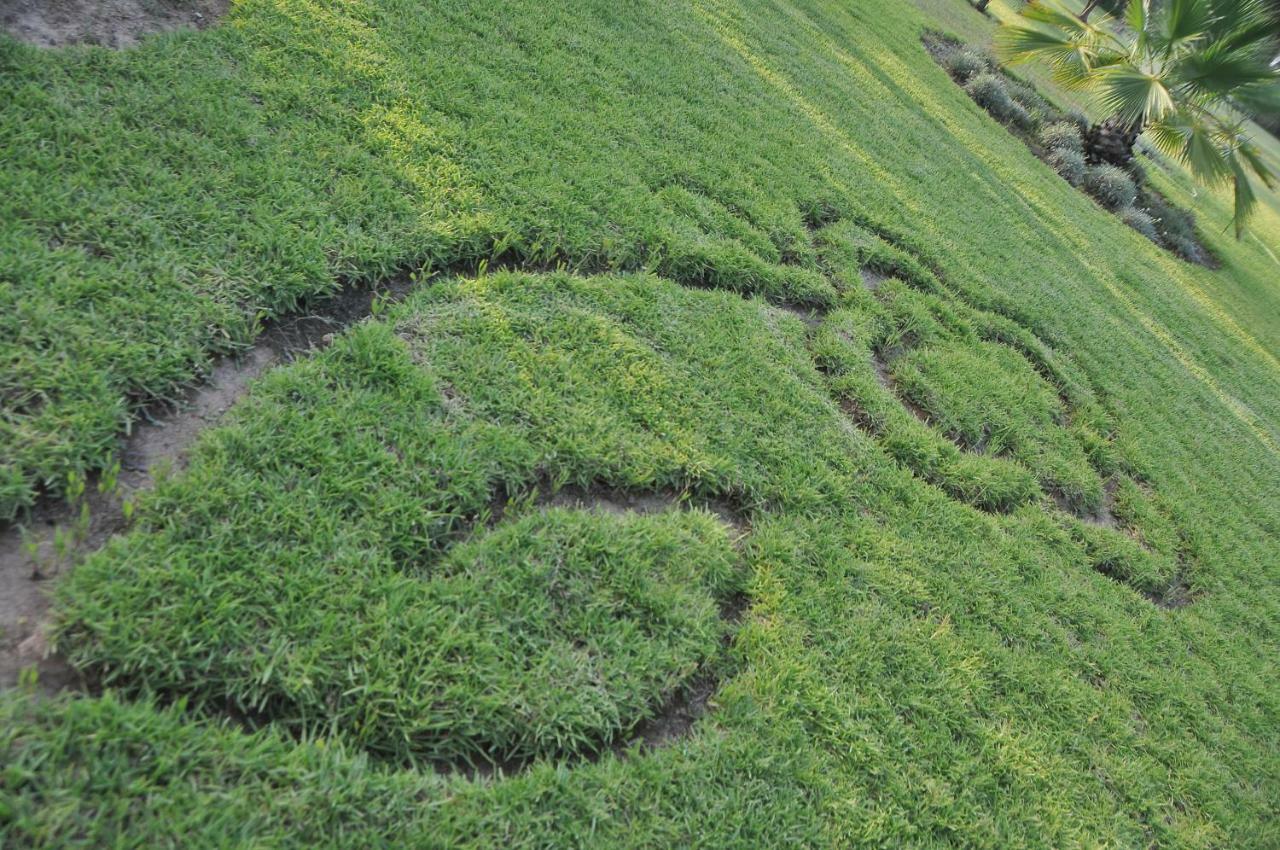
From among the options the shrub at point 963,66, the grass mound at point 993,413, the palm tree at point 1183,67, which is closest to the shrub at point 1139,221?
the palm tree at point 1183,67

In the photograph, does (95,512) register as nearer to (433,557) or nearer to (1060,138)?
(433,557)

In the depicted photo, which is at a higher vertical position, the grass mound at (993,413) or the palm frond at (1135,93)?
the palm frond at (1135,93)

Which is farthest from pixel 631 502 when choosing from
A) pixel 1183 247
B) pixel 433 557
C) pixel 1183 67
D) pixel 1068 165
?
pixel 1183 247

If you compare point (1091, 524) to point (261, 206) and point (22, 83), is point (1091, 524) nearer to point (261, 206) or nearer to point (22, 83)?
point (261, 206)

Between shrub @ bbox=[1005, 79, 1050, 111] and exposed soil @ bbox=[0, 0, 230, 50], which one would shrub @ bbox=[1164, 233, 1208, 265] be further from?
exposed soil @ bbox=[0, 0, 230, 50]

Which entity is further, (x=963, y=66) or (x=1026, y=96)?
(x=1026, y=96)

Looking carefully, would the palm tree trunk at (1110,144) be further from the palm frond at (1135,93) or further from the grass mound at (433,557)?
the grass mound at (433,557)

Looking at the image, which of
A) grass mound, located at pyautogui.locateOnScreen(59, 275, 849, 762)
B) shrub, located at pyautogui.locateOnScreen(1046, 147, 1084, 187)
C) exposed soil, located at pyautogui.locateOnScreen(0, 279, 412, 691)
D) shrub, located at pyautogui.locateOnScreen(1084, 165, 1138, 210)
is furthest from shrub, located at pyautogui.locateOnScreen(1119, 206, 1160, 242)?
exposed soil, located at pyautogui.locateOnScreen(0, 279, 412, 691)
